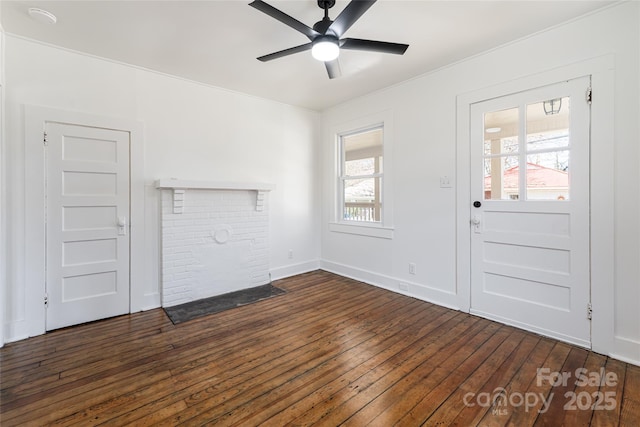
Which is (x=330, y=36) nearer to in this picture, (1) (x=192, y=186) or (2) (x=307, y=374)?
(1) (x=192, y=186)

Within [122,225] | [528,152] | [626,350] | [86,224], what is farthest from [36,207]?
[626,350]

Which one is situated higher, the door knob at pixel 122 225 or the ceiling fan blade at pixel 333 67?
the ceiling fan blade at pixel 333 67

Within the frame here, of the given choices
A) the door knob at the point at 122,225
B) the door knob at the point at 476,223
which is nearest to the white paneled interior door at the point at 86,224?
the door knob at the point at 122,225

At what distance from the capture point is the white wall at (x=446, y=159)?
216cm

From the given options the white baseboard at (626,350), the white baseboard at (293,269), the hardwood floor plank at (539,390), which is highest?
the white baseboard at (293,269)

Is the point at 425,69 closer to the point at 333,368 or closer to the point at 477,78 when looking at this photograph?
the point at 477,78

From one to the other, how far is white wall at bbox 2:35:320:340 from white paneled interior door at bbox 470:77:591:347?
2.59 metres

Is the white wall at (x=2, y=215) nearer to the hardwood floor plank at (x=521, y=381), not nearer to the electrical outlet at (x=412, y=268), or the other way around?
the hardwood floor plank at (x=521, y=381)

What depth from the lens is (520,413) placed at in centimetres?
166

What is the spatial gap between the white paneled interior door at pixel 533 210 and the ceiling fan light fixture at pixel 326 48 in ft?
5.71

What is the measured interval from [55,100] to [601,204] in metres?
4.95

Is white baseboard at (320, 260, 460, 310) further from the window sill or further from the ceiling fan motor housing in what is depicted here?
the ceiling fan motor housing

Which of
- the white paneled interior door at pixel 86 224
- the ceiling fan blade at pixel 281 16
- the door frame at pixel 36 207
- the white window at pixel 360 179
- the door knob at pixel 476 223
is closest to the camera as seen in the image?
the ceiling fan blade at pixel 281 16

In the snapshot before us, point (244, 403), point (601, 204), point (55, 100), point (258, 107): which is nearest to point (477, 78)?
point (601, 204)
